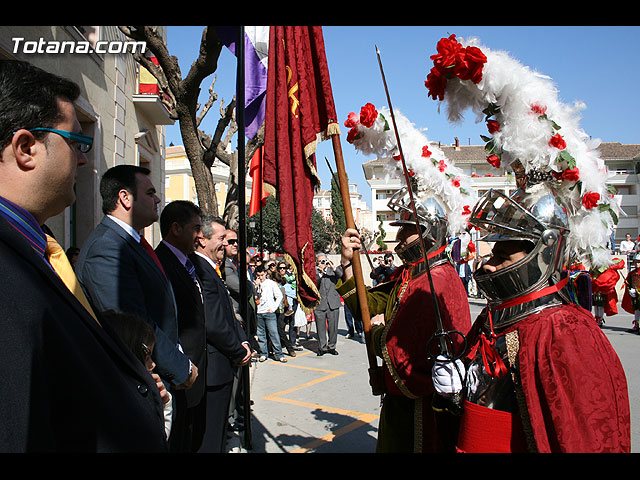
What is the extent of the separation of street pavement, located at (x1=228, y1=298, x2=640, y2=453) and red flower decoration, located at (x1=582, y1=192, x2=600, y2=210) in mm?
3032

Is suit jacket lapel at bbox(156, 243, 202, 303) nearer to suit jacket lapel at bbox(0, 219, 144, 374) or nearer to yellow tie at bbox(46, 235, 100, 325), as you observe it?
yellow tie at bbox(46, 235, 100, 325)

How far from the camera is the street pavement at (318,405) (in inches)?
196

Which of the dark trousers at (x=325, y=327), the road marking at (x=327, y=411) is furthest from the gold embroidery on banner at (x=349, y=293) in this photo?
the dark trousers at (x=325, y=327)

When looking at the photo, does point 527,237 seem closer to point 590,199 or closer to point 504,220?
point 504,220

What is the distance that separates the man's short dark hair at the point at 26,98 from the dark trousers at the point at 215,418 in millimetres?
2991

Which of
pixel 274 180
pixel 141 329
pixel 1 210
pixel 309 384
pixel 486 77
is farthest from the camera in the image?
pixel 309 384

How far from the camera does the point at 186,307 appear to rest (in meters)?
3.44

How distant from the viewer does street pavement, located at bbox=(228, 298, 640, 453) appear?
16.3 feet

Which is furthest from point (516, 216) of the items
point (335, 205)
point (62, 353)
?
point (335, 205)

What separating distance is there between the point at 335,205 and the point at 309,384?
5088cm

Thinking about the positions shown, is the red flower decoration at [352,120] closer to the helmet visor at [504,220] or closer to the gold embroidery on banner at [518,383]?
the helmet visor at [504,220]

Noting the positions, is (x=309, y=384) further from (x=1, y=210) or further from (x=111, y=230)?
(x=1, y=210)

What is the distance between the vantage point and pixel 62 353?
3.49 ft

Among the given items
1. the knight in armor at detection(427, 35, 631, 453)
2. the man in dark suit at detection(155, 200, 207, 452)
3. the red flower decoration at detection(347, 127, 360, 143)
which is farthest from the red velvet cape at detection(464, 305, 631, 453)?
the red flower decoration at detection(347, 127, 360, 143)
